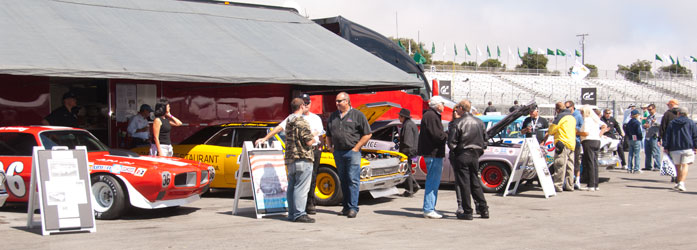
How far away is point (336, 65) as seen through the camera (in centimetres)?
1338

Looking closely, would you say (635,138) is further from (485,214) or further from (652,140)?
(485,214)

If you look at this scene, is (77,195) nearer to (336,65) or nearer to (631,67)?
(336,65)

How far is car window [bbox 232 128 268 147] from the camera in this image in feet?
36.9

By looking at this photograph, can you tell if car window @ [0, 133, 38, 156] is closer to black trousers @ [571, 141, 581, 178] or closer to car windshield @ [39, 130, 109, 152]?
car windshield @ [39, 130, 109, 152]

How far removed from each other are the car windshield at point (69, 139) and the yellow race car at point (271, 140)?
64.8 inches

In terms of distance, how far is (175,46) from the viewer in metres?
12.1

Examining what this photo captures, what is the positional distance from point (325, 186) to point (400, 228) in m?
2.34

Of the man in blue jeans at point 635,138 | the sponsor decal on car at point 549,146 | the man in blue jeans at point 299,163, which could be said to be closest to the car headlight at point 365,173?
the man in blue jeans at point 299,163

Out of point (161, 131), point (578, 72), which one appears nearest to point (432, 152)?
point (161, 131)

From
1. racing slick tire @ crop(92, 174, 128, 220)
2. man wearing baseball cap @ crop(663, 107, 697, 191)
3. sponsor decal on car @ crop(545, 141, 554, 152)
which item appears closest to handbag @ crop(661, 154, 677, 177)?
man wearing baseball cap @ crop(663, 107, 697, 191)

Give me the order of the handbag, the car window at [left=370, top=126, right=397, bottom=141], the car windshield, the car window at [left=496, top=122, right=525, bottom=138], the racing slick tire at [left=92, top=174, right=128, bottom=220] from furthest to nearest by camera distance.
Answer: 1. the car window at [left=496, top=122, right=525, bottom=138]
2. the handbag
3. the car window at [left=370, top=126, right=397, bottom=141]
4. the car windshield
5. the racing slick tire at [left=92, top=174, right=128, bottom=220]

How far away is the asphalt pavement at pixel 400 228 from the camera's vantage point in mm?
7078

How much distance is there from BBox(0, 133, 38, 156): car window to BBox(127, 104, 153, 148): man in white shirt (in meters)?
2.58

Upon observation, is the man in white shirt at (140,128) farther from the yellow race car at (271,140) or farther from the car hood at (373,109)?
the car hood at (373,109)
